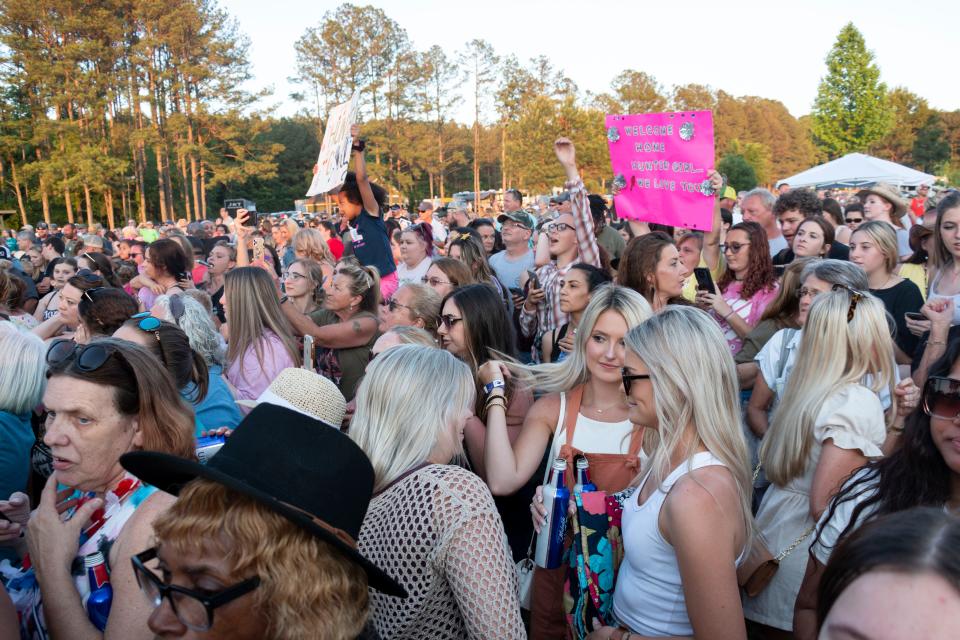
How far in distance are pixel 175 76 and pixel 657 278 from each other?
128 feet

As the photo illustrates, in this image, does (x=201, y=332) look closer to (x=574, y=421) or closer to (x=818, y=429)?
(x=574, y=421)

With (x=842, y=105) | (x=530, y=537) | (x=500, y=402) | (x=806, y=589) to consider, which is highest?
(x=842, y=105)

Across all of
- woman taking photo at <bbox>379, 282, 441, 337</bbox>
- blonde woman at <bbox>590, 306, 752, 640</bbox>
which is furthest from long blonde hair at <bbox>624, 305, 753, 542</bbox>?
woman taking photo at <bbox>379, 282, 441, 337</bbox>

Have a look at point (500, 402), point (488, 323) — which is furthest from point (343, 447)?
point (488, 323)

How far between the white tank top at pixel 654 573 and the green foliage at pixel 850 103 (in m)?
46.0

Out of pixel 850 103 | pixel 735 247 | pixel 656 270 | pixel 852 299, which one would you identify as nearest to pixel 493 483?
pixel 852 299

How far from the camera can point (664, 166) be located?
602 centimetres

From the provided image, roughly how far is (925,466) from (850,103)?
47.6 metres

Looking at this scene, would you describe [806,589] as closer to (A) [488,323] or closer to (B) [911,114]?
(A) [488,323]

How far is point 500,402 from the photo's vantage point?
129 inches

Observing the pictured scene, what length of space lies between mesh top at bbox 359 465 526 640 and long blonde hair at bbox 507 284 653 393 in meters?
1.21

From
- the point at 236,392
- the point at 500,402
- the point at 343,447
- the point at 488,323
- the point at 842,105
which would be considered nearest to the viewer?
the point at 343,447

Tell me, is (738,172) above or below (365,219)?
above

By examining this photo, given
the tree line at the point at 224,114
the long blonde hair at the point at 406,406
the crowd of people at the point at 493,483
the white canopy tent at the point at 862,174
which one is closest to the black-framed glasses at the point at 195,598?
the crowd of people at the point at 493,483
